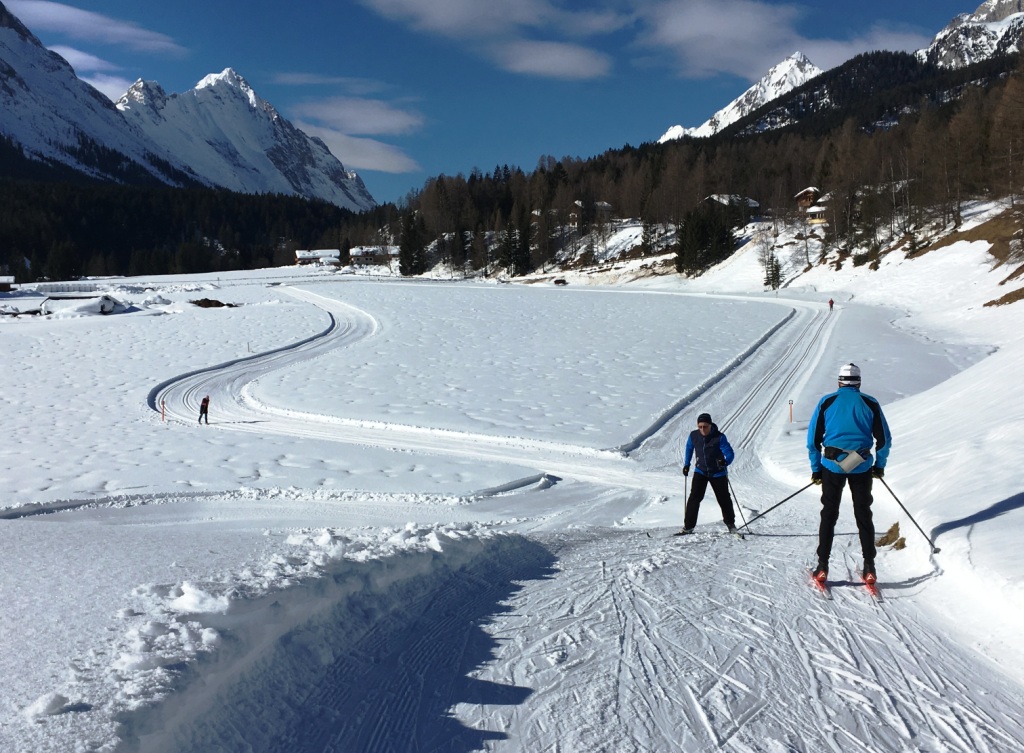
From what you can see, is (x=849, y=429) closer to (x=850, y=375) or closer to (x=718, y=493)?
(x=850, y=375)

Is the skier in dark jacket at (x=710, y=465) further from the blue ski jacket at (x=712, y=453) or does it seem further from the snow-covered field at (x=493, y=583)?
the snow-covered field at (x=493, y=583)

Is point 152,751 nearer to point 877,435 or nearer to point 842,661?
point 842,661

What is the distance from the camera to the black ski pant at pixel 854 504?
5.98 m

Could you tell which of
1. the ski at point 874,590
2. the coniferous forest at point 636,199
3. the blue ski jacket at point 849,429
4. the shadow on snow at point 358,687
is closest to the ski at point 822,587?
the ski at point 874,590

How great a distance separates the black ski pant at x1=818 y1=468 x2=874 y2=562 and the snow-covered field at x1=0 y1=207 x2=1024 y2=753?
438 mm

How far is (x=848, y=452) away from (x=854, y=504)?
0.52 metres

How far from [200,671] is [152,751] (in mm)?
737

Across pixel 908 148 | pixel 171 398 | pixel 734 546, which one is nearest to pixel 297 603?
pixel 734 546

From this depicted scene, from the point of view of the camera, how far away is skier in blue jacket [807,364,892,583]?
5906mm

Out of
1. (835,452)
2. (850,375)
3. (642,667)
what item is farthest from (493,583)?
(850,375)

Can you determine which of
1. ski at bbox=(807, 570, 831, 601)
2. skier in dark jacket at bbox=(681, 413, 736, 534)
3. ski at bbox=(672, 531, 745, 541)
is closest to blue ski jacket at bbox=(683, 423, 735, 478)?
skier in dark jacket at bbox=(681, 413, 736, 534)

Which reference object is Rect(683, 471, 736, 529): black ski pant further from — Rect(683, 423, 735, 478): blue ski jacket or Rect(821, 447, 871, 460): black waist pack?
Rect(821, 447, 871, 460): black waist pack

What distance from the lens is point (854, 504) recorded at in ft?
19.7

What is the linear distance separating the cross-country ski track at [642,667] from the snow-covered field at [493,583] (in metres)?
0.02
